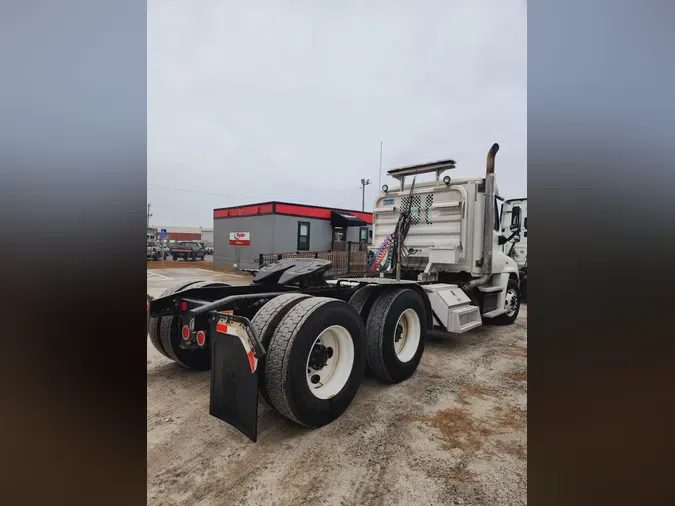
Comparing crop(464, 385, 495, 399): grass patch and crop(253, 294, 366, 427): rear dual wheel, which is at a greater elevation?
crop(253, 294, 366, 427): rear dual wheel

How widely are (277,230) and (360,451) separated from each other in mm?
17671

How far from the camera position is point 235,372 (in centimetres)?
277

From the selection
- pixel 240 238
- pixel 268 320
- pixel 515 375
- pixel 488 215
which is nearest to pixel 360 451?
pixel 268 320

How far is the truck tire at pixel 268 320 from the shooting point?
288 cm

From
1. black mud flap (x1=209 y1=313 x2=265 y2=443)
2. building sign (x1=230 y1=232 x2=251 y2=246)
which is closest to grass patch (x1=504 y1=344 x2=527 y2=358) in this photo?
black mud flap (x1=209 y1=313 x2=265 y2=443)

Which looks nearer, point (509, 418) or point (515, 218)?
point (509, 418)

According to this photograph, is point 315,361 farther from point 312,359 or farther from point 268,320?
point 268,320

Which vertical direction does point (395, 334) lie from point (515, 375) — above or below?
above

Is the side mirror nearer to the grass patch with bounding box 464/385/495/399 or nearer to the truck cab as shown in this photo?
the truck cab

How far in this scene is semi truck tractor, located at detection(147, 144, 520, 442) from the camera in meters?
2.84

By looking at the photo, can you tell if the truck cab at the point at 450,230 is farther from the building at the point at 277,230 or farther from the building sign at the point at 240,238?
the building sign at the point at 240,238
